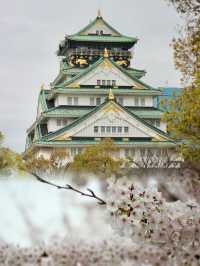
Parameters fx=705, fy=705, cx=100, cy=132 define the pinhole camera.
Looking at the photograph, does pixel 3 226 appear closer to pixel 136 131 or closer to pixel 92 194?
pixel 92 194

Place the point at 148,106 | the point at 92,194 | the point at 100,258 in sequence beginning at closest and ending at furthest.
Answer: the point at 100,258
the point at 92,194
the point at 148,106

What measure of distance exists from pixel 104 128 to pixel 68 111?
2.85 metres

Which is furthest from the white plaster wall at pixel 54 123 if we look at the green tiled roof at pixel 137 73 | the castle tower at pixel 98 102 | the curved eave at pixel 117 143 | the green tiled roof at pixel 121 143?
the green tiled roof at pixel 137 73

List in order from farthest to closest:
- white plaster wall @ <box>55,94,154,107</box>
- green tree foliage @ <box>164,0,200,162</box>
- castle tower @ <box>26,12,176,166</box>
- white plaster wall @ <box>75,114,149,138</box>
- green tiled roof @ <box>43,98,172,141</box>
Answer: white plaster wall @ <box>55,94,154,107</box>, white plaster wall @ <box>75,114,149,138</box>, castle tower @ <box>26,12,176,166</box>, green tiled roof @ <box>43,98,172,141</box>, green tree foliage @ <box>164,0,200,162</box>

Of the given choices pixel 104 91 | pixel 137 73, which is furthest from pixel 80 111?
pixel 137 73

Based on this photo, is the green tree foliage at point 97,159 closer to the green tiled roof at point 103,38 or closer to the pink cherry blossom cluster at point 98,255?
the green tiled roof at point 103,38

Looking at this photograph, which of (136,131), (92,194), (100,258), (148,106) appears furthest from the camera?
(148,106)

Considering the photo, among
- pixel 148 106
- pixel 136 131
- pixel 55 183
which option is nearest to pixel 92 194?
pixel 55 183

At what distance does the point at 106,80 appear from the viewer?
1618 inches

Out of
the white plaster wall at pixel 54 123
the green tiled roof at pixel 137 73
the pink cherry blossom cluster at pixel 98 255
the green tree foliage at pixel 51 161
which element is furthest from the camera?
the green tiled roof at pixel 137 73

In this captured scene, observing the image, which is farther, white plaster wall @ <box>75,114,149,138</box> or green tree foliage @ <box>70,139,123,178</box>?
white plaster wall @ <box>75,114,149,138</box>

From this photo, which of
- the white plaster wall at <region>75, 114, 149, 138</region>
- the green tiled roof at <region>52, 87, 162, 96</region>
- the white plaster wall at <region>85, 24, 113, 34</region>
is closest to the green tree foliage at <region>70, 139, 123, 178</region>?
the white plaster wall at <region>75, 114, 149, 138</region>

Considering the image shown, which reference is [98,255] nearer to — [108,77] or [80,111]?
[80,111]

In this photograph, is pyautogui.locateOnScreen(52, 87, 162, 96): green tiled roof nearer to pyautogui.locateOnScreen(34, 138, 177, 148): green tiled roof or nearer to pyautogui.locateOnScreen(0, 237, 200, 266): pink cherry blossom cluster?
pyautogui.locateOnScreen(34, 138, 177, 148): green tiled roof
